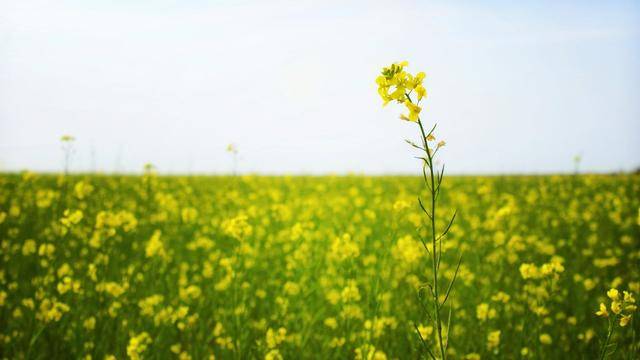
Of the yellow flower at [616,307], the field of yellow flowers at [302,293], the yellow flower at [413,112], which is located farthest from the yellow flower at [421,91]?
the yellow flower at [616,307]

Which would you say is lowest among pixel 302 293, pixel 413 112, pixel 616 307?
pixel 302 293

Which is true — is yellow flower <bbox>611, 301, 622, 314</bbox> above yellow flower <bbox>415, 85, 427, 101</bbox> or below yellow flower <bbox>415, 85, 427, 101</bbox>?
below

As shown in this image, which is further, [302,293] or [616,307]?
[302,293]

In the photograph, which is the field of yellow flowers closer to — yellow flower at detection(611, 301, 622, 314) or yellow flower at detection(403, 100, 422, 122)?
yellow flower at detection(611, 301, 622, 314)

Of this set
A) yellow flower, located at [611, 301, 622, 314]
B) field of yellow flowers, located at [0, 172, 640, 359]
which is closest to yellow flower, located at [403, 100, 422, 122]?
field of yellow flowers, located at [0, 172, 640, 359]

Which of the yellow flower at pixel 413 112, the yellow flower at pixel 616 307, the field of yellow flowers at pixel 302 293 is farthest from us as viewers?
the field of yellow flowers at pixel 302 293

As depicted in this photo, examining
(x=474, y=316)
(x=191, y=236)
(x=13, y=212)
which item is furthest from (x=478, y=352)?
(x=13, y=212)

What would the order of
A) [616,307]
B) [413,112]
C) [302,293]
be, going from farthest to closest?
1. [302,293]
2. [616,307]
3. [413,112]

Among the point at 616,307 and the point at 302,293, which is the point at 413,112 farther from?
the point at 302,293

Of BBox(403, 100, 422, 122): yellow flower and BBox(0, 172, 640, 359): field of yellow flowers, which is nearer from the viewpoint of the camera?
BBox(403, 100, 422, 122): yellow flower

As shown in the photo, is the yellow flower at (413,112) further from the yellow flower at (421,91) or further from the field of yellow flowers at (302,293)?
the field of yellow flowers at (302,293)

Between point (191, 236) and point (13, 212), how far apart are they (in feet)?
7.96

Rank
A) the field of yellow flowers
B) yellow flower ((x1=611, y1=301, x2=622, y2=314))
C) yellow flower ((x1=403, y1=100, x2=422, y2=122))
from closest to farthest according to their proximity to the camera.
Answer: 1. yellow flower ((x1=403, y1=100, x2=422, y2=122))
2. yellow flower ((x1=611, y1=301, x2=622, y2=314))
3. the field of yellow flowers

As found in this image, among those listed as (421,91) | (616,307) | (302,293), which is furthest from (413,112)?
(302,293)
